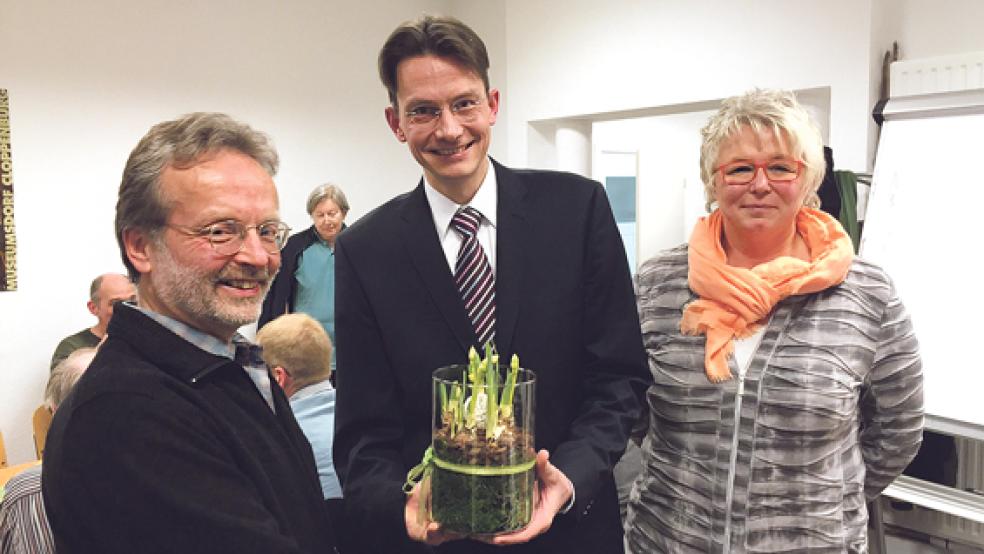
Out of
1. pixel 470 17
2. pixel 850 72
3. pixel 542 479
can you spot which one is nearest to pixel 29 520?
pixel 542 479

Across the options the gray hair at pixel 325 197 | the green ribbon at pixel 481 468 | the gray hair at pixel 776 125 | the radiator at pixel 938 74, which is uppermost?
the radiator at pixel 938 74

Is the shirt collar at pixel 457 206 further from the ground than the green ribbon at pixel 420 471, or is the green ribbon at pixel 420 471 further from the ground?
the shirt collar at pixel 457 206

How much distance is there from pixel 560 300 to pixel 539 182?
226 mm

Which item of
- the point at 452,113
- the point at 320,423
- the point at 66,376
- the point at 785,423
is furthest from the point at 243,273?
the point at 66,376

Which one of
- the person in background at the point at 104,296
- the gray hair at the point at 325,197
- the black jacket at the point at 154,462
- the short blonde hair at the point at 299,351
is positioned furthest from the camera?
the gray hair at the point at 325,197

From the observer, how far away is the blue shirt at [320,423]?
202cm

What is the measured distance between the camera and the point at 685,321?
1452 mm

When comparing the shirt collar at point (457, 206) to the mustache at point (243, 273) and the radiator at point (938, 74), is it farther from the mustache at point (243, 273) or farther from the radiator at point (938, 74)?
the radiator at point (938, 74)

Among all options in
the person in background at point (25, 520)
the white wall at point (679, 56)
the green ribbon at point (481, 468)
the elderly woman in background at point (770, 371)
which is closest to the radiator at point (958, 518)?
the white wall at point (679, 56)

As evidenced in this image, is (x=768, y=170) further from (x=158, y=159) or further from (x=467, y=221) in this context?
(x=158, y=159)

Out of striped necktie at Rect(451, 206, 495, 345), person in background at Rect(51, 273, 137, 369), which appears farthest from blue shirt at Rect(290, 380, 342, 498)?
person in background at Rect(51, 273, 137, 369)

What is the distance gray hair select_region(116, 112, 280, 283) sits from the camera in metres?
0.96

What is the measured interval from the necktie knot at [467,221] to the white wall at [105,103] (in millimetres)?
A: 3581

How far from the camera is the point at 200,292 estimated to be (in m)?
0.97
